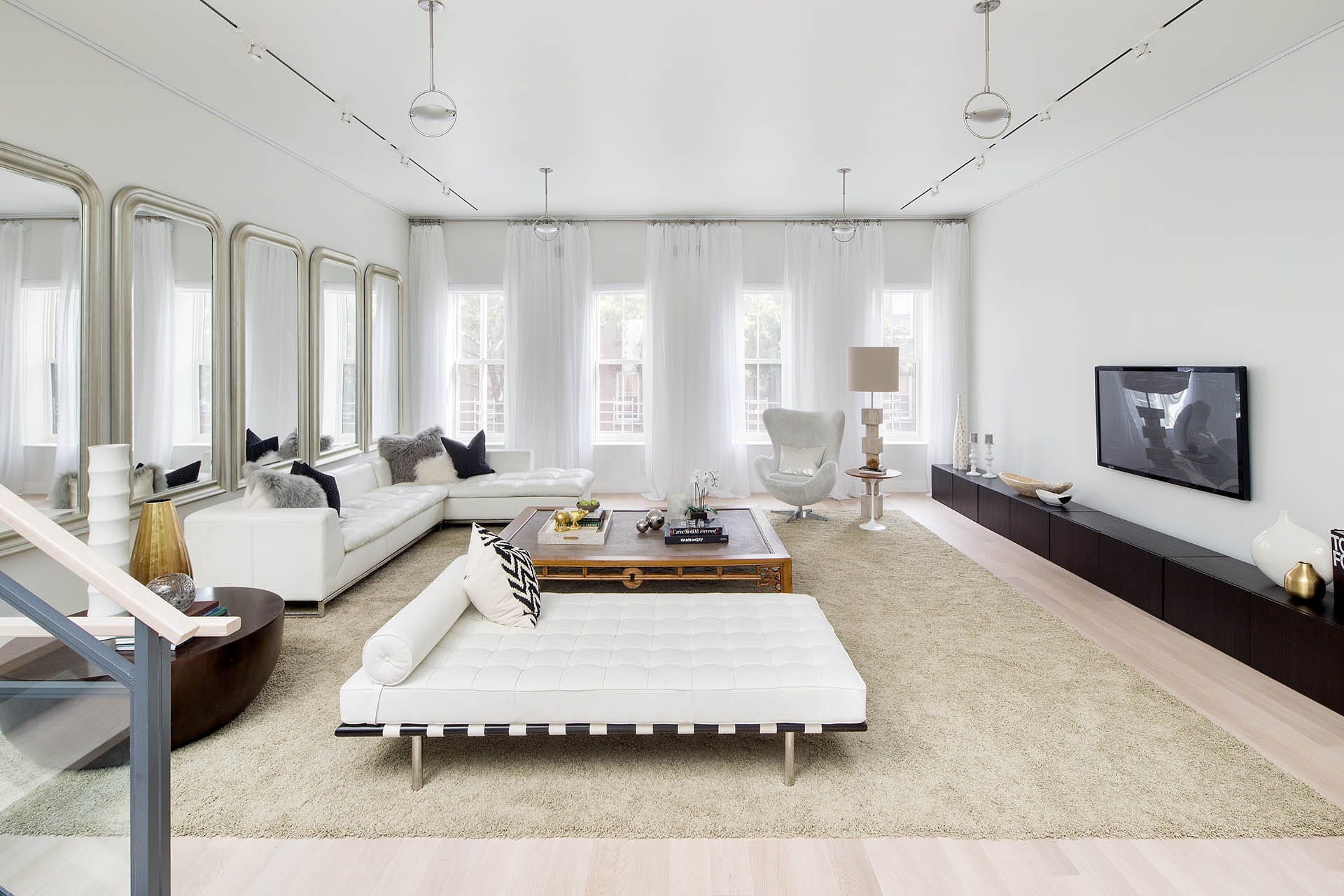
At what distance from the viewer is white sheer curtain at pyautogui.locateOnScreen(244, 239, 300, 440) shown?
4.93m

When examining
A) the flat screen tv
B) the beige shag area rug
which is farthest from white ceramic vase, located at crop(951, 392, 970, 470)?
the beige shag area rug

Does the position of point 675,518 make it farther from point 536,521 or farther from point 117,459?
point 117,459

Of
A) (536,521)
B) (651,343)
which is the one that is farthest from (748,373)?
(536,521)

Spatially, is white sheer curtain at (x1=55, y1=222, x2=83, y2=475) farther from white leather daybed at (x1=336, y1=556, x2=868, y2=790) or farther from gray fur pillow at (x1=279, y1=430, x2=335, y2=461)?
white leather daybed at (x1=336, y1=556, x2=868, y2=790)

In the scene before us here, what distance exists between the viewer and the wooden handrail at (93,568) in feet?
3.85

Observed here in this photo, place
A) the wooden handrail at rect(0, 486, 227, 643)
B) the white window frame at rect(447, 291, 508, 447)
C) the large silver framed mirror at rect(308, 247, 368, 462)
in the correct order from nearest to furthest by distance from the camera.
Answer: the wooden handrail at rect(0, 486, 227, 643), the large silver framed mirror at rect(308, 247, 368, 462), the white window frame at rect(447, 291, 508, 447)

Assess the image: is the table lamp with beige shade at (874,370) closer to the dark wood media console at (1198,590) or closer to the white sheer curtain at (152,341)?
the dark wood media console at (1198,590)

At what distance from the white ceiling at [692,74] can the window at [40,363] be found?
123cm

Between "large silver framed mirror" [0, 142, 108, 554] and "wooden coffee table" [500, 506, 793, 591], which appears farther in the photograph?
"wooden coffee table" [500, 506, 793, 591]

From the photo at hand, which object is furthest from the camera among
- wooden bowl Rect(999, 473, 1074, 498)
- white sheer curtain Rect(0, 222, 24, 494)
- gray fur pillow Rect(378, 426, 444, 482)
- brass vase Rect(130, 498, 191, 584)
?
gray fur pillow Rect(378, 426, 444, 482)

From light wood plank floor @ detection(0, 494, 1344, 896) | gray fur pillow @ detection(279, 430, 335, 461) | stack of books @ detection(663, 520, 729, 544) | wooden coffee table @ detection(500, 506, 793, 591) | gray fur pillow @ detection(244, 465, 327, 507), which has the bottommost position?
light wood plank floor @ detection(0, 494, 1344, 896)

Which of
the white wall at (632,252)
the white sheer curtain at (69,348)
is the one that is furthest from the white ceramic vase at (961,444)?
the white sheer curtain at (69,348)

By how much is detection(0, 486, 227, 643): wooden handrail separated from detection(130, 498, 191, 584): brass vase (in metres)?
1.78

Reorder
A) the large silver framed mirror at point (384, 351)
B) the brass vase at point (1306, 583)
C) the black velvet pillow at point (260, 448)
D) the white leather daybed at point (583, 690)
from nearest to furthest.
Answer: the white leather daybed at point (583, 690) < the brass vase at point (1306, 583) < the black velvet pillow at point (260, 448) < the large silver framed mirror at point (384, 351)
